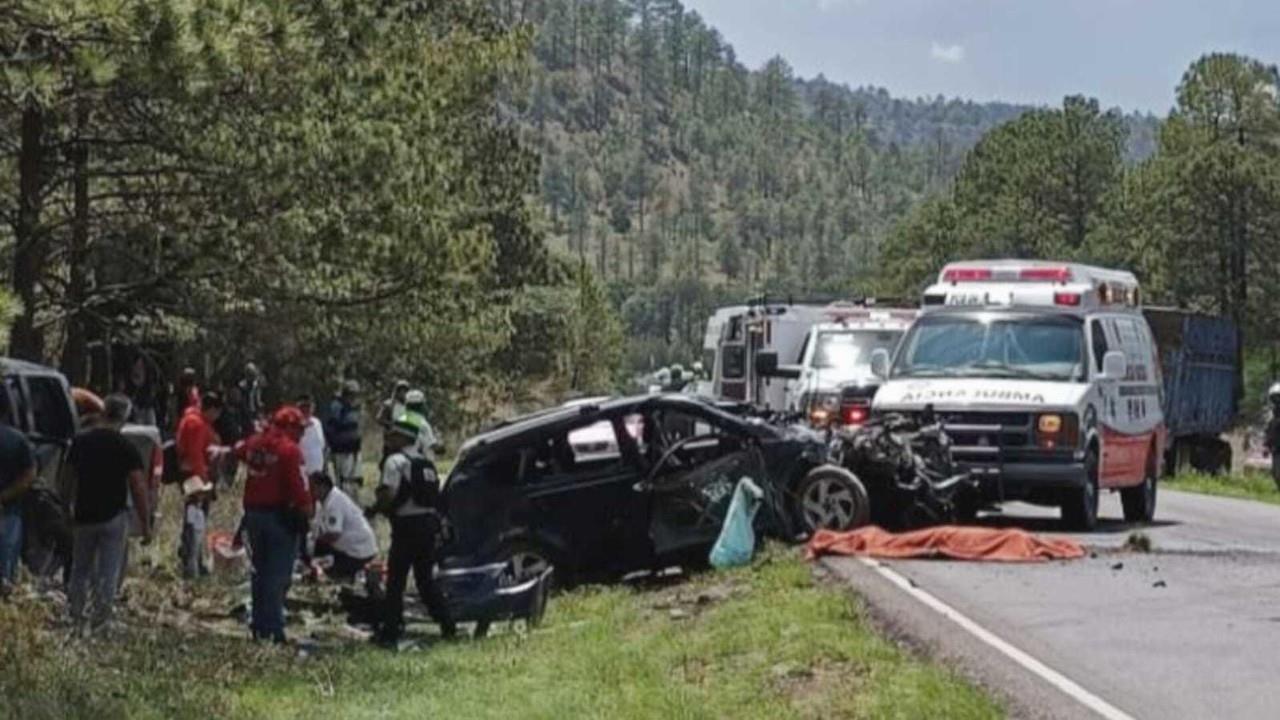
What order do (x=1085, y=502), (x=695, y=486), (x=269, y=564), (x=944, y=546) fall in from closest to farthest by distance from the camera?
(x=269, y=564)
(x=944, y=546)
(x=695, y=486)
(x=1085, y=502)

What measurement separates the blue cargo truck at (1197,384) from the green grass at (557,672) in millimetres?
22707

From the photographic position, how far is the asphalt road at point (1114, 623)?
9742 millimetres

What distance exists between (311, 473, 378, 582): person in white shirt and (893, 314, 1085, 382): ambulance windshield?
5.62 metres

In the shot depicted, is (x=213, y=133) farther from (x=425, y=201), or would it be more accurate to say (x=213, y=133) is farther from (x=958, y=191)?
(x=958, y=191)

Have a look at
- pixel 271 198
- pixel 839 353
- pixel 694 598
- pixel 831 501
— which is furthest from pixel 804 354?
pixel 694 598

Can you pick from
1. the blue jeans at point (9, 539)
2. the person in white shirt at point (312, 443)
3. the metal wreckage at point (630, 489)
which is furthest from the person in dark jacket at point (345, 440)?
the blue jeans at point (9, 539)

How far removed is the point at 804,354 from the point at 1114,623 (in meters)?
16.1

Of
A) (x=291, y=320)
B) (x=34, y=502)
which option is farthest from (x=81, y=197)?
(x=34, y=502)

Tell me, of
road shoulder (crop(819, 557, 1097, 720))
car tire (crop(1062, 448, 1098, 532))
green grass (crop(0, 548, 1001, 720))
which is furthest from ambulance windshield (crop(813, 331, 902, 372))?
green grass (crop(0, 548, 1001, 720))

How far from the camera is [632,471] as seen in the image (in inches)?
636

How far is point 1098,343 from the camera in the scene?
62.6 feet

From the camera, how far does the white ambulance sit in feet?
58.4

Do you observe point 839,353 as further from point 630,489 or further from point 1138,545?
point 630,489

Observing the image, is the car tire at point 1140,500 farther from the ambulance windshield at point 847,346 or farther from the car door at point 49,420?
the car door at point 49,420
